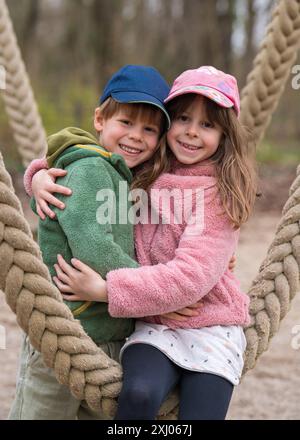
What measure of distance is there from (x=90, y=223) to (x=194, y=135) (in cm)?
31

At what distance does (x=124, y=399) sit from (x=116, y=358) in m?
0.18

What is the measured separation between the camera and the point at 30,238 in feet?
4.23

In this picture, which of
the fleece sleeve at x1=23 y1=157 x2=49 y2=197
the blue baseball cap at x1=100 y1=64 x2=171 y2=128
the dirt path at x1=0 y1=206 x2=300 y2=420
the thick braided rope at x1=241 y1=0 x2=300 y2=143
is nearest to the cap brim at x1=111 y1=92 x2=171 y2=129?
the blue baseball cap at x1=100 y1=64 x2=171 y2=128

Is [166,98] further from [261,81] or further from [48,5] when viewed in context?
[48,5]

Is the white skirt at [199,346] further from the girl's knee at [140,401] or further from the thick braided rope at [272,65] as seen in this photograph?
the thick braided rope at [272,65]

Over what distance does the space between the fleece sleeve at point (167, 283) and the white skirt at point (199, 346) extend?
6 cm

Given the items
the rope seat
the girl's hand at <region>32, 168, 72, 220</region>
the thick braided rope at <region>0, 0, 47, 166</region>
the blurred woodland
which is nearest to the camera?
the rope seat

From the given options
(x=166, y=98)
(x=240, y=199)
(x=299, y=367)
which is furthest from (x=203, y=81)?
(x=299, y=367)

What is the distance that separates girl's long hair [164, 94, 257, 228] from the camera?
1.42m

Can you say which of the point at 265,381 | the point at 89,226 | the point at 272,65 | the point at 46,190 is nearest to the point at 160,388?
the point at 89,226

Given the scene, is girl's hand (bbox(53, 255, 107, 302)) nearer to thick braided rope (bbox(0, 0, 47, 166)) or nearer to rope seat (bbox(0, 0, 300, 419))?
rope seat (bbox(0, 0, 300, 419))

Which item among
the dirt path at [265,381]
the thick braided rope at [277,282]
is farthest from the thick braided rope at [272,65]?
the dirt path at [265,381]

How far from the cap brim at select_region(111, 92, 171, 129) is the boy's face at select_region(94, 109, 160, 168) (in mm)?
34

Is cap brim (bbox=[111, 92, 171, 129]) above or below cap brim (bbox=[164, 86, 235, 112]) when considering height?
below
